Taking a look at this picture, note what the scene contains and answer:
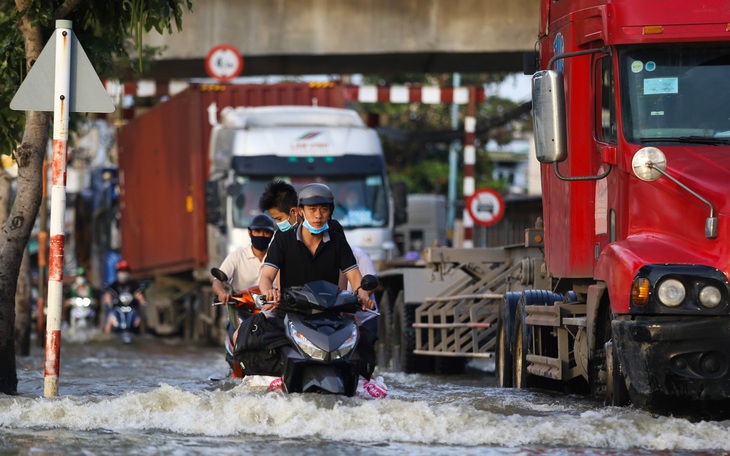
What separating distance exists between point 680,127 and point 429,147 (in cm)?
4333

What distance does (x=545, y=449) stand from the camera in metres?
8.09

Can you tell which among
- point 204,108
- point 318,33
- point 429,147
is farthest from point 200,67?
point 429,147

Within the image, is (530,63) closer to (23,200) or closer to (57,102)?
(57,102)

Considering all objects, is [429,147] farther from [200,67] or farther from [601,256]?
[601,256]

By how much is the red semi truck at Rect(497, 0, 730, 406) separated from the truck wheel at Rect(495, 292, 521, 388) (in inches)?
70.3

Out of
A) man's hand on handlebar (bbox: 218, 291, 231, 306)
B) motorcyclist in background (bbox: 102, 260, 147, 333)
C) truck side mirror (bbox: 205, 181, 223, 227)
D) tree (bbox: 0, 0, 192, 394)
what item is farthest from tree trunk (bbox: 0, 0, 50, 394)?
motorcyclist in background (bbox: 102, 260, 147, 333)

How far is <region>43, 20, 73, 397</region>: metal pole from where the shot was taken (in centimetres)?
1034

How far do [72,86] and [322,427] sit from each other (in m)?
3.19

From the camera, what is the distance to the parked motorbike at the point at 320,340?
9172 mm

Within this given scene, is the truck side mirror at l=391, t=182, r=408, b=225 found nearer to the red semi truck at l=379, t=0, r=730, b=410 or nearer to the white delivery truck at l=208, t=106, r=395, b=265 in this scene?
the white delivery truck at l=208, t=106, r=395, b=265

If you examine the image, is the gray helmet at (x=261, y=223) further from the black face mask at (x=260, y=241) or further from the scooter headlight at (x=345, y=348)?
the scooter headlight at (x=345, y=348)

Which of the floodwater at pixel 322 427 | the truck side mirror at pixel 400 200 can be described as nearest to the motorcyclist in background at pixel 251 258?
the floodwater at pixel 322 427

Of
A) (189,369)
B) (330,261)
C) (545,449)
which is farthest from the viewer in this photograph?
(189,369)

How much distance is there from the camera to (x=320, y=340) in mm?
9172
